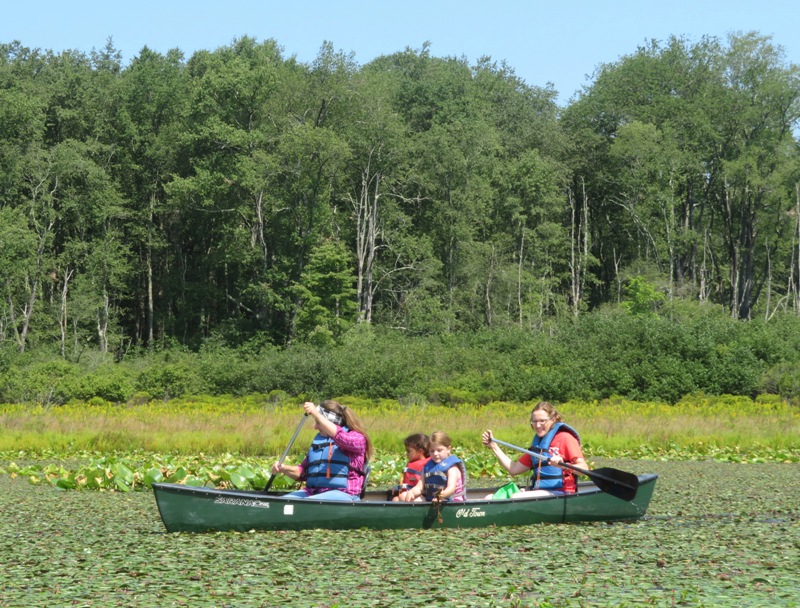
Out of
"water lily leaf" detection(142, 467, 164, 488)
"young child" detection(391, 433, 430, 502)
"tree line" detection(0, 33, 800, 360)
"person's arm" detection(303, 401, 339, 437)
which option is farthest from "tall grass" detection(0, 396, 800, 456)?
"tree line" detection(0, 33, 800, 360)

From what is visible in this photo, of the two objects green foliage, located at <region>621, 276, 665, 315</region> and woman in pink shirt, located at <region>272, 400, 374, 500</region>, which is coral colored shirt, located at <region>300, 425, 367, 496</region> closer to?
woman in pink shirt, located at <region>272, 400, 374, 500</region>

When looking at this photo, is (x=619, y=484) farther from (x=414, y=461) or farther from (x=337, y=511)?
(x=337, y=511)

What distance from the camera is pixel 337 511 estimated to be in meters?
10.0

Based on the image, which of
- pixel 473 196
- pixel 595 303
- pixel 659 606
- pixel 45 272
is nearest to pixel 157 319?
pixel 45 272

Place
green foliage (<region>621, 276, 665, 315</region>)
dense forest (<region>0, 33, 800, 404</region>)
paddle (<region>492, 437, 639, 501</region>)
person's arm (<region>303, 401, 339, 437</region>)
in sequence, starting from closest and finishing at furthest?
person's arm (<region>303, 401, 339, 437</region>), paddle (<region>492, 437, 639, 501</region>), green foliage (<region>621, 276, 665, 315</region>), dense forest (<region>0, 33, 800, 404</region>)

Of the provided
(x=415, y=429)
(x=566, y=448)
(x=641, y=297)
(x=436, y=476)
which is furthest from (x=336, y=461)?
(x=641, y=297)

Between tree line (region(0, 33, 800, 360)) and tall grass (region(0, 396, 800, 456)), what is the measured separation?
55.4ft

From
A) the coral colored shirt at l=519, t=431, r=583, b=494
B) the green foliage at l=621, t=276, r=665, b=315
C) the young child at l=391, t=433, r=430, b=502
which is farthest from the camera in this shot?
the green foliage at l=621, t=276, r=665, b=315

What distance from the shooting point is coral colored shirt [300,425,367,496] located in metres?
10.1

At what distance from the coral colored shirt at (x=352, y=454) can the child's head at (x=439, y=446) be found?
68 cm

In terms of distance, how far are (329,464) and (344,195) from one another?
3760 cm

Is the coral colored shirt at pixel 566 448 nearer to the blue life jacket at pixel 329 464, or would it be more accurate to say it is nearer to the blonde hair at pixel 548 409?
the blonde hair at pixel 548 409

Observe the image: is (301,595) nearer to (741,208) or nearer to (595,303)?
(741,208)

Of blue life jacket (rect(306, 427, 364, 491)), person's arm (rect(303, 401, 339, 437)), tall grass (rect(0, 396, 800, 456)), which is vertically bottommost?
tall grass (rect(0, 396, 800, 456))
